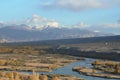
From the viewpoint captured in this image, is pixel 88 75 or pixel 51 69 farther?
pixel 51 69

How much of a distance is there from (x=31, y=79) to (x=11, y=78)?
5.53 meters

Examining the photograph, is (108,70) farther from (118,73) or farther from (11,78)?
(11,78)

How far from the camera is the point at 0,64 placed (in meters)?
105

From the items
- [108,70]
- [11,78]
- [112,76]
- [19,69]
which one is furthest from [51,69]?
[11,78]

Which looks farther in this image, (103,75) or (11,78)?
(103,75)

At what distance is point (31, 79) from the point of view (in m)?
54.9

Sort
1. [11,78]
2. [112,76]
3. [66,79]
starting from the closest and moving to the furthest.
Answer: [11,78] < [66,79] < [112,76]

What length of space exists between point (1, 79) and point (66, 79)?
45.2 ft

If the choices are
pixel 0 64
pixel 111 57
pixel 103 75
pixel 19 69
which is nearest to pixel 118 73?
pixel 103 75

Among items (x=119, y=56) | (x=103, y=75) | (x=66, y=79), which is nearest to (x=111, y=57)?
(x=119, y=56)

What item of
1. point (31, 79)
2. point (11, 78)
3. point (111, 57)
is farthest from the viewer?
point (111, 57)

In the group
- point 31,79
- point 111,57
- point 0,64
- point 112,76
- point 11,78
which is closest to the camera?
point 31,79

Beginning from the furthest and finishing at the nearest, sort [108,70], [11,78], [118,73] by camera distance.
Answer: [108,70] < [118,73] < [11,78]

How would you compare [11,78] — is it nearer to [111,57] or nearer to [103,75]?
[103,75]
